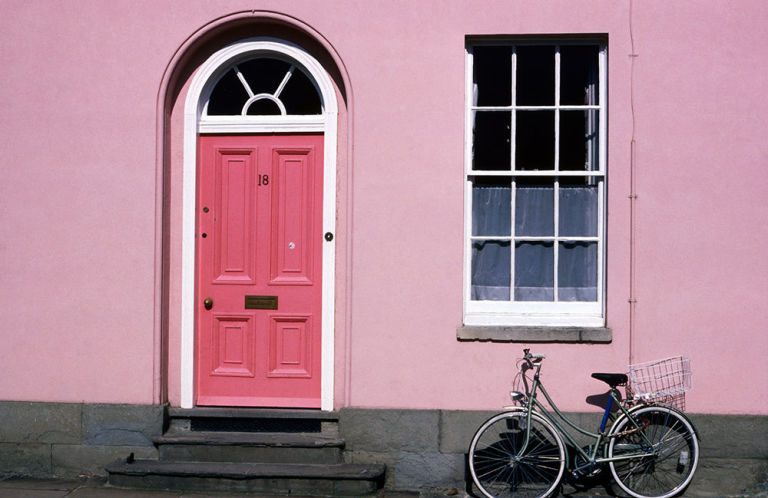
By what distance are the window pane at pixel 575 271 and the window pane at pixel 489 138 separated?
0.92 metres

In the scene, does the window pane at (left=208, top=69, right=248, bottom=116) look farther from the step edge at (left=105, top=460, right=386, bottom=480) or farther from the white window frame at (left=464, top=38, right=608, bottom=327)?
the step edge at (left=105, top=460, right=386, bottom=480)

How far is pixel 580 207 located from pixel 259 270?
9.23ft

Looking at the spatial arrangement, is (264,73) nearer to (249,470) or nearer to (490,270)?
(490,270)

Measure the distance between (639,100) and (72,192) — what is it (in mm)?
4822

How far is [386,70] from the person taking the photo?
6148 mm

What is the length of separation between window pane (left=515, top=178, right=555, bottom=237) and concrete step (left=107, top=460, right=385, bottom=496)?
2.33m

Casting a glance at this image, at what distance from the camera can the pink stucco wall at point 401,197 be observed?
19.6 feet

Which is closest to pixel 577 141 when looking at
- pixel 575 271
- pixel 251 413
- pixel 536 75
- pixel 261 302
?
pixel 536 75

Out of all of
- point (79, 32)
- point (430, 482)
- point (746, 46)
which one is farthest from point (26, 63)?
point (746, 46)

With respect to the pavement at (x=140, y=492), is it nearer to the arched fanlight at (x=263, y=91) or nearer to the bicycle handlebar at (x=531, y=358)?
the bicycle handlebar at (x=531, y=358)

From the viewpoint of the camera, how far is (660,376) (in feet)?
19.3

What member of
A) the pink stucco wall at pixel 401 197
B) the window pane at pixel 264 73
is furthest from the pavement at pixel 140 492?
the window pane at pixel 264 73

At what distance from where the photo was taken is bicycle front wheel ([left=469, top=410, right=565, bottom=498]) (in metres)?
5.61

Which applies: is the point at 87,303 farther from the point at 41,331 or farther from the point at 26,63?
the point at 26,63
